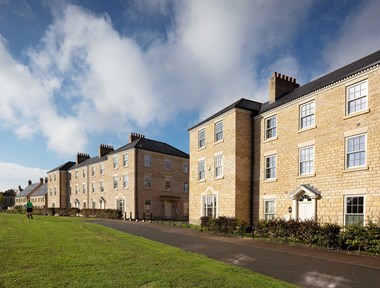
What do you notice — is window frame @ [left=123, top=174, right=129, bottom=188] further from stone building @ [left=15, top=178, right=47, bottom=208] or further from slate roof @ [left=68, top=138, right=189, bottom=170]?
stone building @ [left=15, top=178, right=47, bottom=208]

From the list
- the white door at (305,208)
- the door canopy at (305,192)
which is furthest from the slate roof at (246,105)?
the white door at (305,208)

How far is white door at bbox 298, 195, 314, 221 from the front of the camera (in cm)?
1748

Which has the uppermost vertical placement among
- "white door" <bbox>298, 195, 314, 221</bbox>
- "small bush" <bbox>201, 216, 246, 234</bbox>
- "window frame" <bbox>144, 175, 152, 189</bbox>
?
"window frame" <bbox>144, 175, 152, 189</bbox>

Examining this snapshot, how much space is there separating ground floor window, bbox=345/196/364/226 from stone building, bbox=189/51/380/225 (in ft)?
0.16

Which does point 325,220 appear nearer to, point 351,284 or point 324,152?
point 324,152

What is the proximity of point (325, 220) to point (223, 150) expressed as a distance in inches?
367

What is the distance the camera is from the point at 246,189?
870 inches

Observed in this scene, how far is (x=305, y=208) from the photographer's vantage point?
17844mm

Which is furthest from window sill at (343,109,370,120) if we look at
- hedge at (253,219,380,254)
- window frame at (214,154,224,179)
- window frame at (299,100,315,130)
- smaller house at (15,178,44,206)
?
smaller house at (15,178,44,206)

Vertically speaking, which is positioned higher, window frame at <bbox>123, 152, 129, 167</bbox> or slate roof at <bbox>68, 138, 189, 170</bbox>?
slate roof at <bbox>68, 138, 189, 170</bbox>

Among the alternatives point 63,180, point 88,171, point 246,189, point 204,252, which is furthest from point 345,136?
point 63,180

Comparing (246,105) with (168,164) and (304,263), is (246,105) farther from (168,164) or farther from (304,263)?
(168,164)

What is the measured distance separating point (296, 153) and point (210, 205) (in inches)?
353

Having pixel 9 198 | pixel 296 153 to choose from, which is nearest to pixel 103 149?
pixel 296 153
